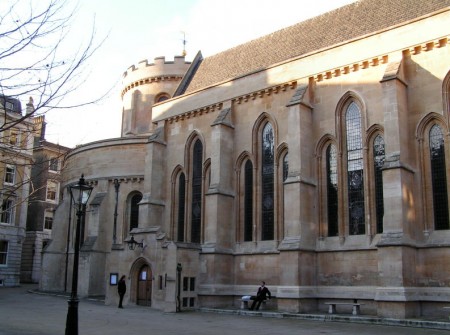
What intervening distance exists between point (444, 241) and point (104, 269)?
20.4 m

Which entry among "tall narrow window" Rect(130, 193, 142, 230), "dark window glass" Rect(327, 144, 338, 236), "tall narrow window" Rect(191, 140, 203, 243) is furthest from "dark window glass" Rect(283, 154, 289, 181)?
"tall narrow window" Rect(130, 193, 142, 230)

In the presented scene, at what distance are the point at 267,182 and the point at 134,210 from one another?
1081 cm

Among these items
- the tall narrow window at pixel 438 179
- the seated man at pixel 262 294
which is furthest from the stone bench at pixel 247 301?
Result: the tall narrow window at pixel 438 179

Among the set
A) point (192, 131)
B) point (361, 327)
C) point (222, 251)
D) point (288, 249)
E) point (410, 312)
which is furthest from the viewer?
point (192, 131)

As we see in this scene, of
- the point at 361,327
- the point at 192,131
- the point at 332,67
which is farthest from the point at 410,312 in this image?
the point at 192,131

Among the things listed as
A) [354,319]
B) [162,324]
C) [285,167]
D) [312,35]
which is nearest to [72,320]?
[162,324]

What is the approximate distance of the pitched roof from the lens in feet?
78.6

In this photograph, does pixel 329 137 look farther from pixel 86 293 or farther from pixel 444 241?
pixel 86 293

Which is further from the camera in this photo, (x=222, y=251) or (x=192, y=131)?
(x=192, y=131)

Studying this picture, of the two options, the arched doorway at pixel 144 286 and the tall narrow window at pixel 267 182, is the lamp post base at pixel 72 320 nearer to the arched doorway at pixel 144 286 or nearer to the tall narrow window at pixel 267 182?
the arched doorway at pixel 144 286

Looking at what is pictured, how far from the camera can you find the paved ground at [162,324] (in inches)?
616

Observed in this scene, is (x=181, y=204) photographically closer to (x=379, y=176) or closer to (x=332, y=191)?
(x=332, y=191)

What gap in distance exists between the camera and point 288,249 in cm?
2167

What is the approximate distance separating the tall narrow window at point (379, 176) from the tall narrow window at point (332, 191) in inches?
74.2
